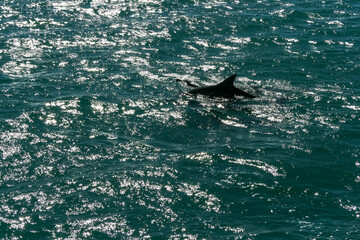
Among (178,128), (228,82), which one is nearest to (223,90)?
(228,82)

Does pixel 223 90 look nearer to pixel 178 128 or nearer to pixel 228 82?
pixel 228 82

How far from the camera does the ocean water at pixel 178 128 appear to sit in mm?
15586

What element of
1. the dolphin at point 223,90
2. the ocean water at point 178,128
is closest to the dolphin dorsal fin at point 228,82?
the dolphin at point 223,90

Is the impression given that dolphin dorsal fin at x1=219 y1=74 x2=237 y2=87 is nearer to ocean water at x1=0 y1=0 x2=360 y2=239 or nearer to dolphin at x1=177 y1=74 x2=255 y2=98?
dolphin at x1=177 y1=74 x2=255 y2=98

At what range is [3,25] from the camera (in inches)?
1460

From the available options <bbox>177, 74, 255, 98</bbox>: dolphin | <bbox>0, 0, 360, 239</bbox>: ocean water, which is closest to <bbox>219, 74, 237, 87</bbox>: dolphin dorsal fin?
<bbox>177, 74, 255, 98</bbox>: dolphin

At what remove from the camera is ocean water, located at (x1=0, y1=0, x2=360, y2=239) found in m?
15.6

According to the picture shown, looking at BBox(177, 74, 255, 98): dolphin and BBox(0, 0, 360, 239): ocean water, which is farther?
BBox(177, 74, 255, 98): dolphin

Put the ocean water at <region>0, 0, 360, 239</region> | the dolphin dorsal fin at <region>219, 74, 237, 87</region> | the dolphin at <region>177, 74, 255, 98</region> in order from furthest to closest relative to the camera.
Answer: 1. the dolphin at <region>177, 74, 255, 98</region>
2. the dolphin dorsal fin at <region>219, 74, 237, 87</region>
3. the ocean water at <region>0, 0, 360, 239</region>

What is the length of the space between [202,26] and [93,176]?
70.6 feet

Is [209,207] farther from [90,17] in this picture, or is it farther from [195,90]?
[90,17]

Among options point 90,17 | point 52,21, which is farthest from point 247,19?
point 52,21

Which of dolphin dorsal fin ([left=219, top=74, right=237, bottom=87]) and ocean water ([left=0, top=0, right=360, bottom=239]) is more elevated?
dolphin dorsal fin ([left=219, top=74, right=237, bottom=87])

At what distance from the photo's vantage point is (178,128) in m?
21.8
